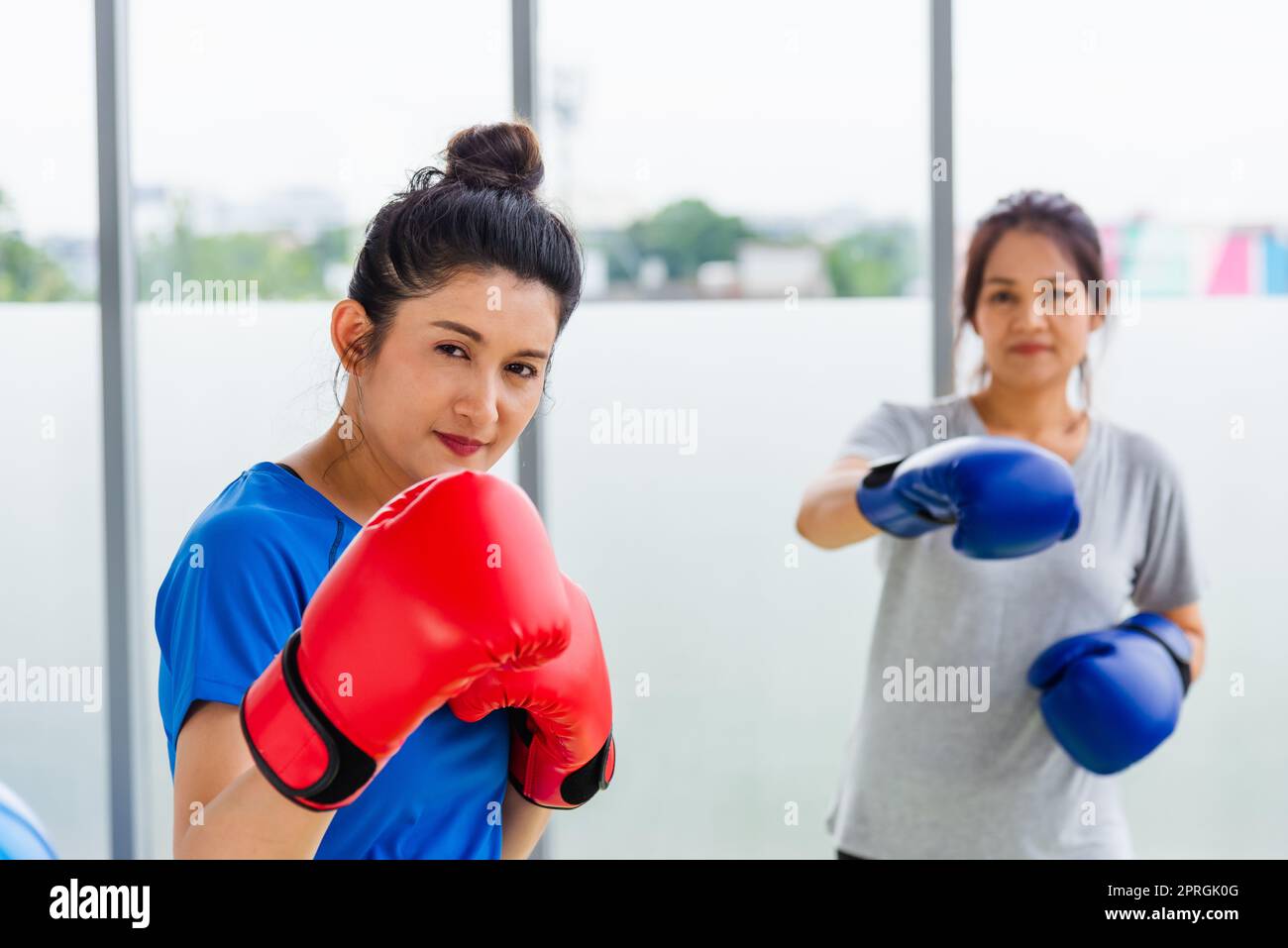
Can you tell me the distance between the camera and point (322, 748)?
0.72 meters

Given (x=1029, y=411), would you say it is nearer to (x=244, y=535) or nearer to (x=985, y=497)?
(x=985, y=497)

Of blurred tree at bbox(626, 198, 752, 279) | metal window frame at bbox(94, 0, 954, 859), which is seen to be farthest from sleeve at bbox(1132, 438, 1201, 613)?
blurred tree at bbox(626, 198, 752, 279)

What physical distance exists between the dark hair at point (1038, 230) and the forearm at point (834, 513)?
38 cm

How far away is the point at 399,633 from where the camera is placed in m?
0.77

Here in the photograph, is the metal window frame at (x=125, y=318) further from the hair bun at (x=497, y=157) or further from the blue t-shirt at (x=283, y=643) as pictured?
the blue t-shirt at (x=283, y=643)

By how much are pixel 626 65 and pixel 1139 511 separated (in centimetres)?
124

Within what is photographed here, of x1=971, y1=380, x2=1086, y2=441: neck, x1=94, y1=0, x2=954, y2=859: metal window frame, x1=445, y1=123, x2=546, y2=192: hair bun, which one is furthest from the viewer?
x1=94, y1=0, x2=954, y2=859: metal window frame

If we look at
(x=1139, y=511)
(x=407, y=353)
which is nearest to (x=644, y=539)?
(x=1139, y=511)

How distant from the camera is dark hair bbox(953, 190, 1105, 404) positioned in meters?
1.70

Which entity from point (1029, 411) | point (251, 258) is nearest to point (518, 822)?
point (1029, 411)

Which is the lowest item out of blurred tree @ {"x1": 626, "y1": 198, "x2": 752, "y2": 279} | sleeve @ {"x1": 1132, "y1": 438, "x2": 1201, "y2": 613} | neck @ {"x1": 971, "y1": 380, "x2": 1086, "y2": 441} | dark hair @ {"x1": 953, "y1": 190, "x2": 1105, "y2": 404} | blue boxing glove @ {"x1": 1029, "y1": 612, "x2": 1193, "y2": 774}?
blue boxing glove @ {"x1": 1029, "y1": 612, "x2": 1193, "y2": 774}

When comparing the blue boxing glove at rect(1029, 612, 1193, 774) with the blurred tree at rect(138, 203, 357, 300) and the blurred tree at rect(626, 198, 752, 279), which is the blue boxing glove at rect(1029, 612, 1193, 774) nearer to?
the blurred tree at rect(626, 198, 752, 279)

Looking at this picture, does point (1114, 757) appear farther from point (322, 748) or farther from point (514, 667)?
point (322, 748)

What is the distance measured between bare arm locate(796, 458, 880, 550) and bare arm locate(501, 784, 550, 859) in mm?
805
